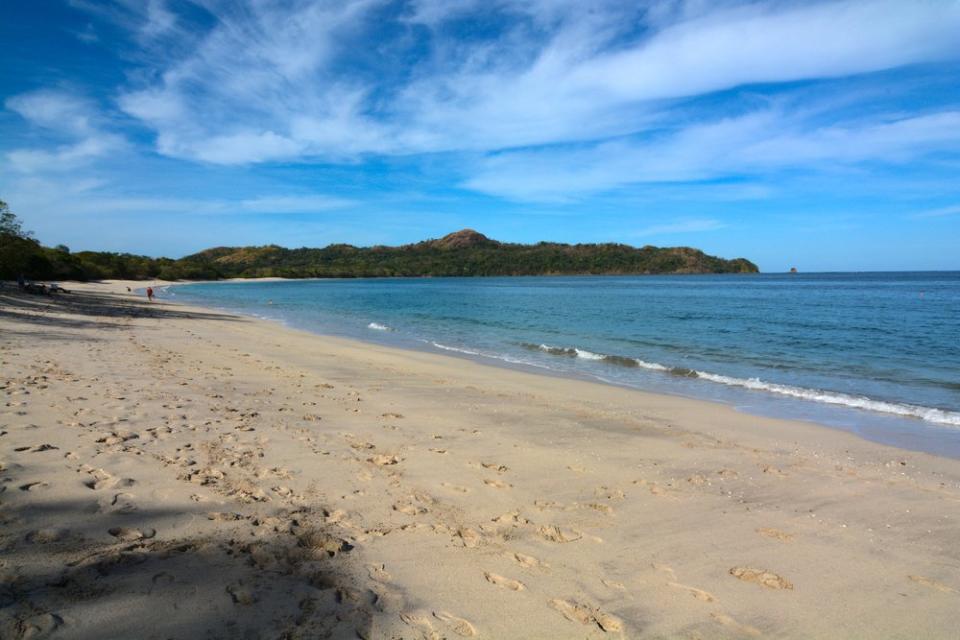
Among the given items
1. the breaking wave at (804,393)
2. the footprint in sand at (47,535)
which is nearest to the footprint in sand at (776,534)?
the footprint in sand at (47,535)

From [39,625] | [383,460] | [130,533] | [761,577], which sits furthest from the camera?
[383,460]

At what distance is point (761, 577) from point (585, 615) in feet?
→ 5.23

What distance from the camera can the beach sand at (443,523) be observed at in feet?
10.7

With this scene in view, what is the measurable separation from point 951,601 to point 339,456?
223 inches

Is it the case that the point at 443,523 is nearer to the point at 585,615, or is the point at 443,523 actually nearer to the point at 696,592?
the point at 585,615

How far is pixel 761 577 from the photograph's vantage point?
400cm

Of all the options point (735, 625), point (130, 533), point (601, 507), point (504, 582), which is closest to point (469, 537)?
point (504, 582)

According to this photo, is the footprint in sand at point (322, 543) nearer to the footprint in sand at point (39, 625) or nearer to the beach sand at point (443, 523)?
the beach sand at point (443, 523)

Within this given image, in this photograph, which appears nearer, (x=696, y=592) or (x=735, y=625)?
(x=735, y=625)

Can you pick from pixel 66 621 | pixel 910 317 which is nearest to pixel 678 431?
pixel 66 621

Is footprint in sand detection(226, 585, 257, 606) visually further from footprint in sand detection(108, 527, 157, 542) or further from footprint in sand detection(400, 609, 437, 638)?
footprint in sand detection(108, 527, 157, 542)

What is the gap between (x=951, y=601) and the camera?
3.82 metres

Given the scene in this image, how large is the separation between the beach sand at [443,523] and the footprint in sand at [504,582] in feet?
0.21

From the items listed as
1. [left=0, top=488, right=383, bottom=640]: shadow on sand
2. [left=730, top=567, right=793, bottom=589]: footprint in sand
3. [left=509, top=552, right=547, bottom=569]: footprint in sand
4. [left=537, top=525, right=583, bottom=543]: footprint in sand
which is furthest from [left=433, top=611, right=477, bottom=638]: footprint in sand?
[left=730, top=567, right=793, bottom=589]: footprint in sand
